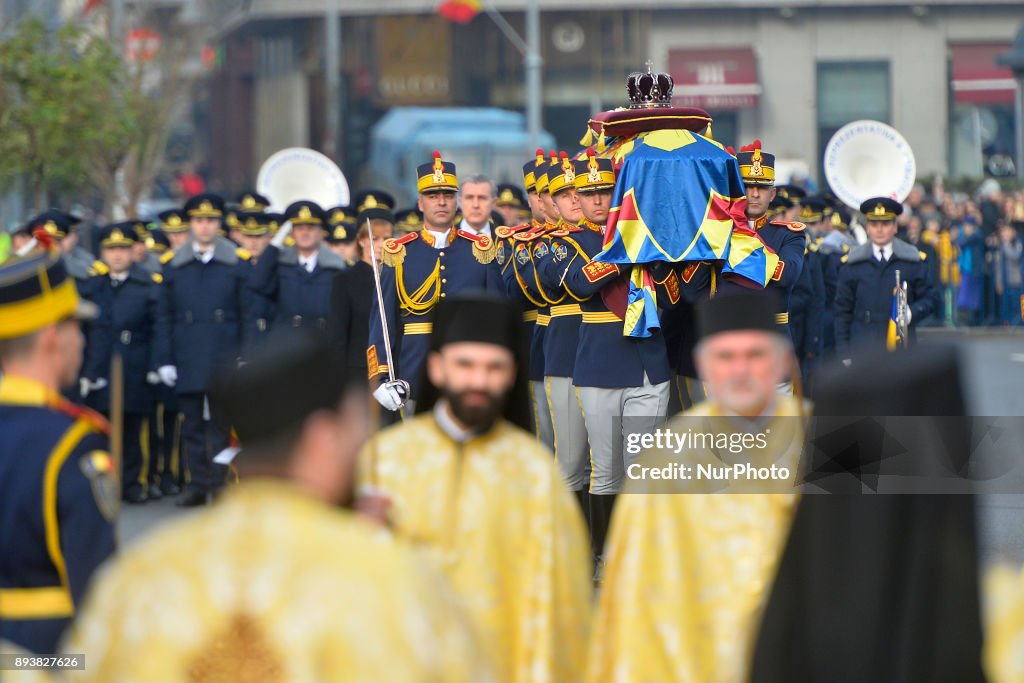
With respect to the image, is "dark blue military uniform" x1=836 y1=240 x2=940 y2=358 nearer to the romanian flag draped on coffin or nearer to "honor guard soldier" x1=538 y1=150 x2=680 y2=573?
the romanian flag draped on coffin

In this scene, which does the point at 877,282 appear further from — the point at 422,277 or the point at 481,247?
the point at 422,277

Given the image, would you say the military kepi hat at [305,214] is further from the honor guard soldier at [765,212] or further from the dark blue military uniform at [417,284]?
the honor guard soldier at [765,212]

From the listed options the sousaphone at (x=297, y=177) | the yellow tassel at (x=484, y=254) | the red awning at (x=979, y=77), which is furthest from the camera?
the red awning at (x=979, y=77)

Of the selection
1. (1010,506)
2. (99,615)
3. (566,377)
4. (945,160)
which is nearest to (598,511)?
(566,377)

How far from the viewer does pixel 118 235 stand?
48.9 ft

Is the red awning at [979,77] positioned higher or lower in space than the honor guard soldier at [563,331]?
higher

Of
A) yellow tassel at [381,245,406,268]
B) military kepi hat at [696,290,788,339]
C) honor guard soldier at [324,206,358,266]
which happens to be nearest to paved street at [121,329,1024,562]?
military kepi hat at [696,290,788,339]

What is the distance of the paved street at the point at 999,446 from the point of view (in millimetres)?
9484

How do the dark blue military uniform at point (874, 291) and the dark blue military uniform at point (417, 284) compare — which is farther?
the dark blue military uniform at point (874, 291)

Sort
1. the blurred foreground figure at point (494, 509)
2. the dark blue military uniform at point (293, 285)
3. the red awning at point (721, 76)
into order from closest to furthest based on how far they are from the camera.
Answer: the blurred foreground figure at point (494, 509), the dark blue military uniform at point (293, 285), the red awning at point (721, 76)

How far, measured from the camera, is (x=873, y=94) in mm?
51500

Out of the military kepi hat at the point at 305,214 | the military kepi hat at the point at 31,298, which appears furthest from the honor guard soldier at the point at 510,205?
the military kepi hat at the point at 31,298

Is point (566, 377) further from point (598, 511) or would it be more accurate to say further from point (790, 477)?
point (790, 477)

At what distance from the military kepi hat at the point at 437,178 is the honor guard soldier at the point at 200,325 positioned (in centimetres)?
311
